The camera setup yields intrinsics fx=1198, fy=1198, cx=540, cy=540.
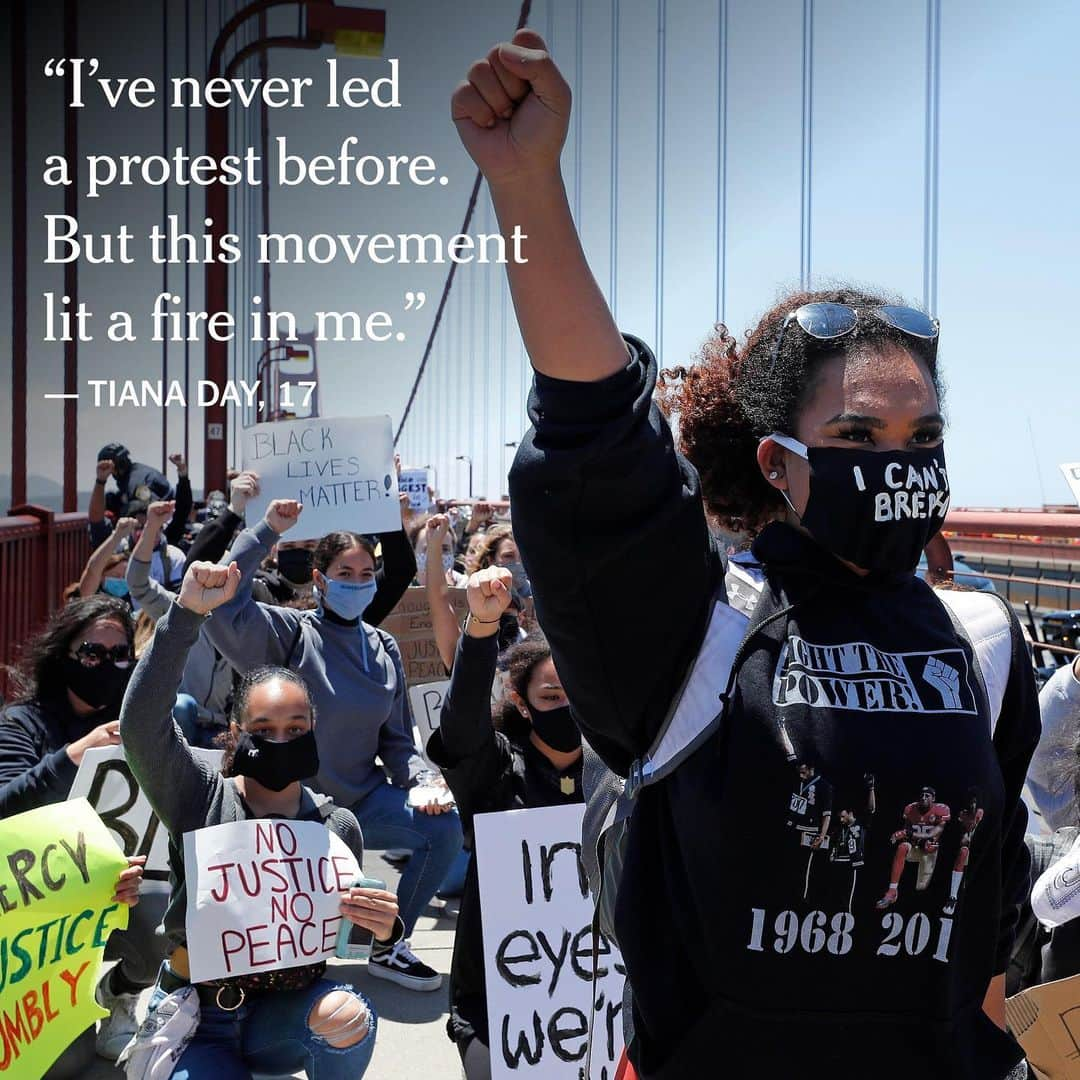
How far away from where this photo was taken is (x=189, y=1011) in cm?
269

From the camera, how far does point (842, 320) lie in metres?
1.29

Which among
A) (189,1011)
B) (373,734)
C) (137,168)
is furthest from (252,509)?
(137,168)

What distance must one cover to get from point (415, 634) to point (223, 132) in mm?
10394

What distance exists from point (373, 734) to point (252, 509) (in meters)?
1.14

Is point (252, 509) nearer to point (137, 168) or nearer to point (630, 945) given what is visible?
point (630, 945)

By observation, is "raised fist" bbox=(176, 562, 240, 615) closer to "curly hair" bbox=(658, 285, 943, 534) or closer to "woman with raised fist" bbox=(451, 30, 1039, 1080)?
"curly hair" bbox=(658, 285, 943, 534)

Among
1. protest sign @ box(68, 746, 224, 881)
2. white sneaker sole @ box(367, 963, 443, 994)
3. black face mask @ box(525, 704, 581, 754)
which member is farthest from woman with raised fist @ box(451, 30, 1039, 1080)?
white sneaker sole @ box(367, 963, 443, 994)

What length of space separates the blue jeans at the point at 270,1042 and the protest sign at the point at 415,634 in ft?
12.9

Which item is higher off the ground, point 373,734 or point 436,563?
point 436,563

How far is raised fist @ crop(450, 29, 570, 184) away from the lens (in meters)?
0.93

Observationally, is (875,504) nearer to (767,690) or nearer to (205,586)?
(767,690)

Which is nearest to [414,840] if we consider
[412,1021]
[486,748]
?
[412,1021]

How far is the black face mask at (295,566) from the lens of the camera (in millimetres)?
6914

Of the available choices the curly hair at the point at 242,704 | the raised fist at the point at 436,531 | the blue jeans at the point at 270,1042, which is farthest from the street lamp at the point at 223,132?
the blue jeans at the point at 270,1042
